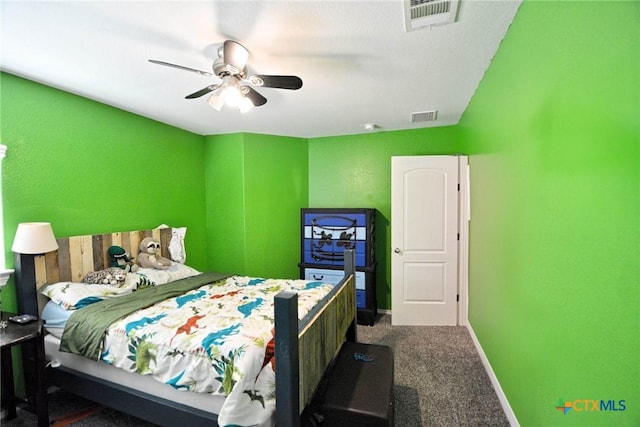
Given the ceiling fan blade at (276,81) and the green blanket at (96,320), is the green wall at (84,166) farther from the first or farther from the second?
the ceiling fan blade at (276,81)

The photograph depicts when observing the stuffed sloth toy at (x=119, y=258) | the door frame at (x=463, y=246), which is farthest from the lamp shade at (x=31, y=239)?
the door frame at (x=463, y=246)

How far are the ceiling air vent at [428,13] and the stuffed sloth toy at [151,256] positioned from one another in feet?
9.84

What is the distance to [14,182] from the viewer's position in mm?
2146

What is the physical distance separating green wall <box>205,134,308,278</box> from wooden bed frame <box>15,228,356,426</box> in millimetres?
1252

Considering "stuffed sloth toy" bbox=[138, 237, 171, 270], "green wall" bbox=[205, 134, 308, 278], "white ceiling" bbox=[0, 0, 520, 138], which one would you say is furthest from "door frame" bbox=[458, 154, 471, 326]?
"stuffed sloth toy" bbox=[138, 237, 171, 270]

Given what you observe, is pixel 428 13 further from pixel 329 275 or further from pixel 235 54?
pixel 329 275

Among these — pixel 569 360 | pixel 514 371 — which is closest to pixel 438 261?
pixel 514 371

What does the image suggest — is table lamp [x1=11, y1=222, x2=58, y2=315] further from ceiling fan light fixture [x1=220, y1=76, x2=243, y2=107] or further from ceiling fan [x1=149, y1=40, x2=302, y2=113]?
ceiling fan light fixture [x1=220, y1=76, x2=243, y2=107]

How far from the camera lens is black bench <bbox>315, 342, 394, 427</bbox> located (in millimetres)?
1451

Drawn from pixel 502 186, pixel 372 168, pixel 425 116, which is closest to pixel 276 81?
pixel 502 186

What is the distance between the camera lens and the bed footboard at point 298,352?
1312 mm

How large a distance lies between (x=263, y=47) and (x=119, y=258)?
93.0 inches

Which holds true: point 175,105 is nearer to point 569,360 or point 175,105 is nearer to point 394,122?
point 394,122

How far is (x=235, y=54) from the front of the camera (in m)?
1.77
